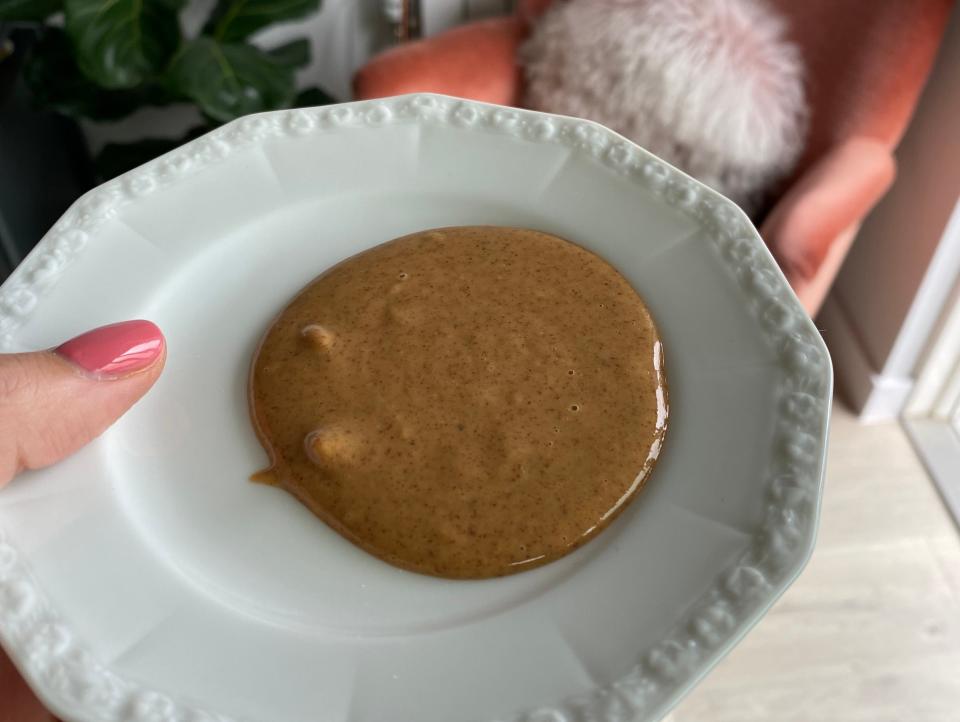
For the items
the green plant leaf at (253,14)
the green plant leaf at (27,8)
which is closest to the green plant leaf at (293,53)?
the green plant leaf at (253,14)

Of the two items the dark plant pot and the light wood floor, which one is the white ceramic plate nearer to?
the light wood floor

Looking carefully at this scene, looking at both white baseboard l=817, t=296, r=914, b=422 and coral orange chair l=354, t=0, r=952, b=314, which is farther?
white baseboard l=817, t=296, r=914, b=422

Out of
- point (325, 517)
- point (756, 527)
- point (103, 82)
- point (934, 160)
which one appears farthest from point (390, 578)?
point (934, 160)

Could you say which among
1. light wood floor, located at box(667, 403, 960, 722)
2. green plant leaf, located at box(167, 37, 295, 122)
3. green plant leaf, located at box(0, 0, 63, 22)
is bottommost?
light wood floor, located at box(667, 403, 960, 722)

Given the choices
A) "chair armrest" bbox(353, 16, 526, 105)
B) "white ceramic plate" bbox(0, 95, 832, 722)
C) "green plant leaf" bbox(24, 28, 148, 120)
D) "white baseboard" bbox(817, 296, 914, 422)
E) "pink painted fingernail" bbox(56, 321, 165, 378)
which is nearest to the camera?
"white ceramic plate" bbox(0, 95, 832, 722)

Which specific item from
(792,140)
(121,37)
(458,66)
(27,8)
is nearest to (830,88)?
(792,140)

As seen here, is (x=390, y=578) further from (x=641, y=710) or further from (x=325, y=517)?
(x=641, y=710)

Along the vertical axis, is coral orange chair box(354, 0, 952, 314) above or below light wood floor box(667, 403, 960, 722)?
above

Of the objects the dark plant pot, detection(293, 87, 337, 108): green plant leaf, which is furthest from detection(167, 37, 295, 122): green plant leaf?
the dark plant pot
